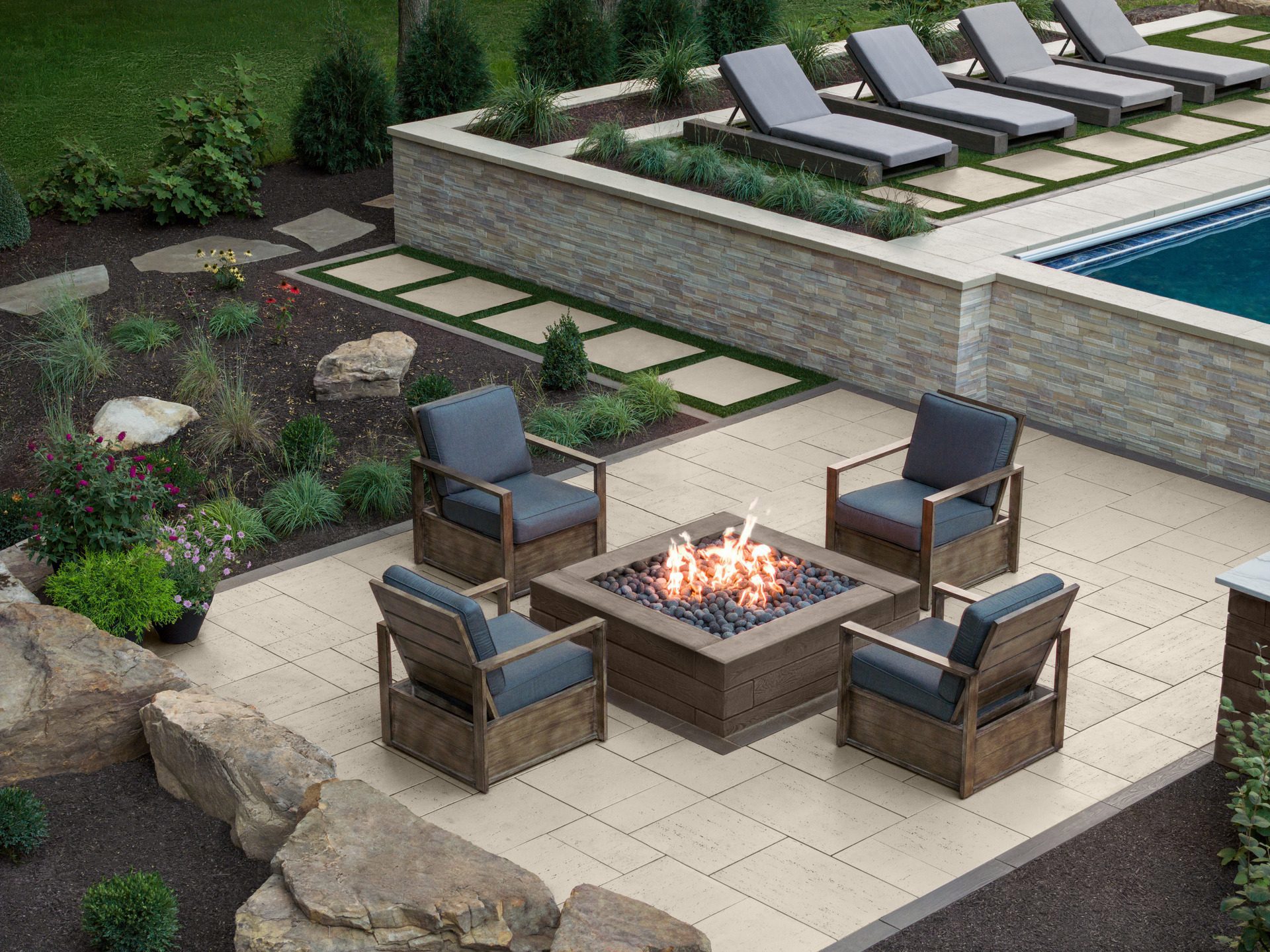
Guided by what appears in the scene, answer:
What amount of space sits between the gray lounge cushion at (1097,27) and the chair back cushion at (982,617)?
1144 centimetres

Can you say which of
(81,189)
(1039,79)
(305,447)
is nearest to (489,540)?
(305,447)

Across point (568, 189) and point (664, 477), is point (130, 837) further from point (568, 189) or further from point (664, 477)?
point (568, 189)

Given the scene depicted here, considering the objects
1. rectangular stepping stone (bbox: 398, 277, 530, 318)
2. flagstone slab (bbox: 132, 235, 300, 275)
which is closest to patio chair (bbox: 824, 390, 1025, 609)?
rectangular stepping stone (bbox: 398, 277, 530, 318)

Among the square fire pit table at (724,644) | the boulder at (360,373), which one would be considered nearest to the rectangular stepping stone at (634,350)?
the boulder at (360,373)

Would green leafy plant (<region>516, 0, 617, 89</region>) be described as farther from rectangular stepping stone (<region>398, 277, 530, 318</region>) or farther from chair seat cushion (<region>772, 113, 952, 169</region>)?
rectangular stepping stone (<region>398, 277, 530, 318</region>)

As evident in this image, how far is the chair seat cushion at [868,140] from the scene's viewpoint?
13.6 m

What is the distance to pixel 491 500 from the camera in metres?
8.76

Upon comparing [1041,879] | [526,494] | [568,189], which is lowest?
[1041,879]

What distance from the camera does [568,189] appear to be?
526 inches

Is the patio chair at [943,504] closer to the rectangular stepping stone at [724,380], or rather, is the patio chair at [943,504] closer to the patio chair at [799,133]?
the rectangular stepping stone at [724,380]

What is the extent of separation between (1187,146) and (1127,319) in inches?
197

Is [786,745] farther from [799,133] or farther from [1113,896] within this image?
[799,133]

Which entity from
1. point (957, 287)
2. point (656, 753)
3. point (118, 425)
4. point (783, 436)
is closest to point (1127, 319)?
point (957, 287)

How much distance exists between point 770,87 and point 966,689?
344 inches
